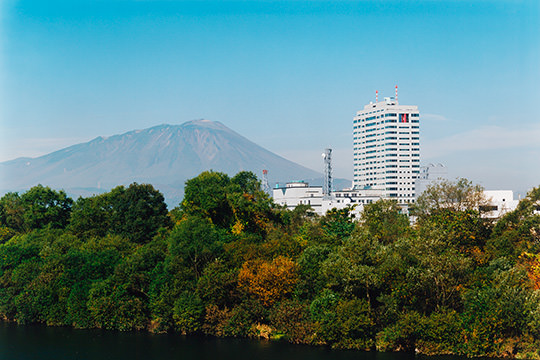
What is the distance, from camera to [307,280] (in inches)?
1131

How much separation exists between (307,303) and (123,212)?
2074cm

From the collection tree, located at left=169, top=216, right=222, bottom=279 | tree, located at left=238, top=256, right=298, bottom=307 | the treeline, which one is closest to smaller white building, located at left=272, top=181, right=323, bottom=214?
the treeline

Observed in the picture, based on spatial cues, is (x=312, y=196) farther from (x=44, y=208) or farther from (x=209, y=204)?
(x=209, y=204)

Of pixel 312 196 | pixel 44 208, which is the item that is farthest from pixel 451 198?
pixel 312 196

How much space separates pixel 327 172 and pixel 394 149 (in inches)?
1061

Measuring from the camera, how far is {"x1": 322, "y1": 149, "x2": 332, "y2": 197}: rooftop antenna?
433 ft

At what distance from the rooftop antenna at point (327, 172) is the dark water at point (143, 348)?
102265 millimetres

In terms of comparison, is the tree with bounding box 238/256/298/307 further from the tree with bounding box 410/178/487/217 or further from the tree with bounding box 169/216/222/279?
the tree with bounding box 410/178/487/217

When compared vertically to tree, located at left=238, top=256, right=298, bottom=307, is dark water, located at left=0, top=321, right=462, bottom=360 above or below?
below

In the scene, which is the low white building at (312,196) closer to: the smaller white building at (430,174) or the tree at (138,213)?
the smaller white building at (430,174)

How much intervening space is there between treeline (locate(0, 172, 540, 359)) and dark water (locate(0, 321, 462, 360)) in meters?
0.79

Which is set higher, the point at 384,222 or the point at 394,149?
the point at 394,149

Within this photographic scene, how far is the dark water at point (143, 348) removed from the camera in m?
25.7

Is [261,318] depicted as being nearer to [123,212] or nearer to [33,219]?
[123,212]
